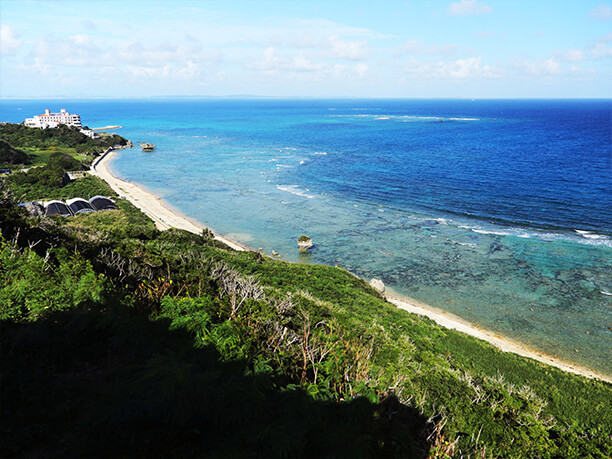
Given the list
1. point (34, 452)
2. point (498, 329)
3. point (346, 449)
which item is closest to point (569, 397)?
point (498, 329)

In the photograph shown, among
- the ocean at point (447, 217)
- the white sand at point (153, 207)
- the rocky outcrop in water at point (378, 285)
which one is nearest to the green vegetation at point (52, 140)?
the ocean at point (447, 217)

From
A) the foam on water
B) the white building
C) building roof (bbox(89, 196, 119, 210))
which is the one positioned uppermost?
the white building

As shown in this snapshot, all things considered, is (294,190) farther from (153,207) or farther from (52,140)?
(52,140)

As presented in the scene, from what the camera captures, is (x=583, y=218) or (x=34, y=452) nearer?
(x=34, y=452)

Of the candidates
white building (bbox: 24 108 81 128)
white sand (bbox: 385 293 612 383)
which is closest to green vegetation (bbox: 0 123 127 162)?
white building (bbox: 24 108 81 128)

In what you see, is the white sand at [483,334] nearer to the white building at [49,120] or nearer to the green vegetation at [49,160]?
the green vegetation at [49,160]

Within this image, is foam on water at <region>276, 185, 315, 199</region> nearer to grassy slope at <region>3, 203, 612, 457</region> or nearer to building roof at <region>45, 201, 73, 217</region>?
building roof at <region>45, 201, 73, 217</region>

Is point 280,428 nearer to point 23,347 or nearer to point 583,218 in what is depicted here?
point 23,347

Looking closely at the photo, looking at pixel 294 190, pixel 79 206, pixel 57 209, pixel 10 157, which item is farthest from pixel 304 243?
pixel 10 157
